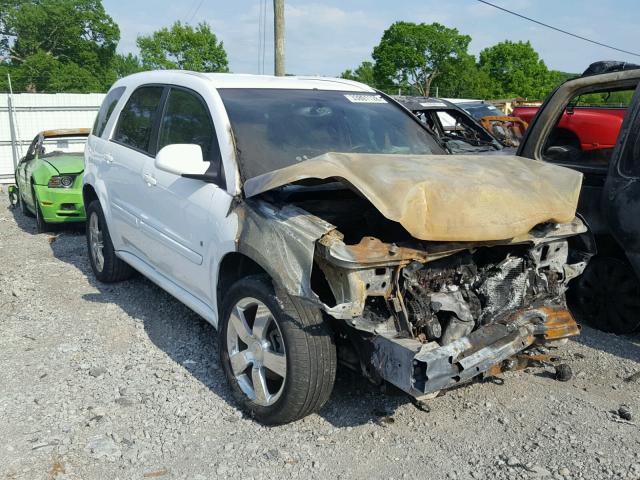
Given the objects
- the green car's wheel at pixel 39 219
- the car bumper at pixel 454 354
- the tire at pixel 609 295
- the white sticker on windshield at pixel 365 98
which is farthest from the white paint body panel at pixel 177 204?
the green car's wheel at pixel 39 219

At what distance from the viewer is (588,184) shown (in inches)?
187

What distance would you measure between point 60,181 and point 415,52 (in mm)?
74042

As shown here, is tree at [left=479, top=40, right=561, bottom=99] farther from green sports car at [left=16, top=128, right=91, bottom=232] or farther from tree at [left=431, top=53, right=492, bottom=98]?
green sports car at [left=16, top=128, right=91, bottom=232]

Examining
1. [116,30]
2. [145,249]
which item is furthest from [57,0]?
[145,249]

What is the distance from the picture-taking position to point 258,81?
Answer: 4.48 metres

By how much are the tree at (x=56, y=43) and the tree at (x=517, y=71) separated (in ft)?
144

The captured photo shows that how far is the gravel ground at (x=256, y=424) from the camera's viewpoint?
123 inches

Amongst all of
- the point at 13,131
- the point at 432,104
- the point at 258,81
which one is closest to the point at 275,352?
the point at 258,81

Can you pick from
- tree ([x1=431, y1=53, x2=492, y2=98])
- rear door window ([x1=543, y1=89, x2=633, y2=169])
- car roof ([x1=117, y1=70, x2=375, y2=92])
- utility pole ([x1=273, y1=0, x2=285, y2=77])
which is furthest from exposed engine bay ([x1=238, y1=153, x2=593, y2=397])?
tree ([x1=431, y1=53, x2=492, y2=98])

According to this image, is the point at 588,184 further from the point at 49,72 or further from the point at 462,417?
the point at 49,72

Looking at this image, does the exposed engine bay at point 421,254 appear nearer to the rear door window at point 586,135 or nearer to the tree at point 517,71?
the rear door window at point 586,135

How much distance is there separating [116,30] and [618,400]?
66874 mm

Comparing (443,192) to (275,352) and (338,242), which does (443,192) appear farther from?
(275,352)

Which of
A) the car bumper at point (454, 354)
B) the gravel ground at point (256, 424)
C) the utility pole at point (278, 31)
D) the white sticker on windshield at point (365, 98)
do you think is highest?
the utility pole at point (278, 31)
